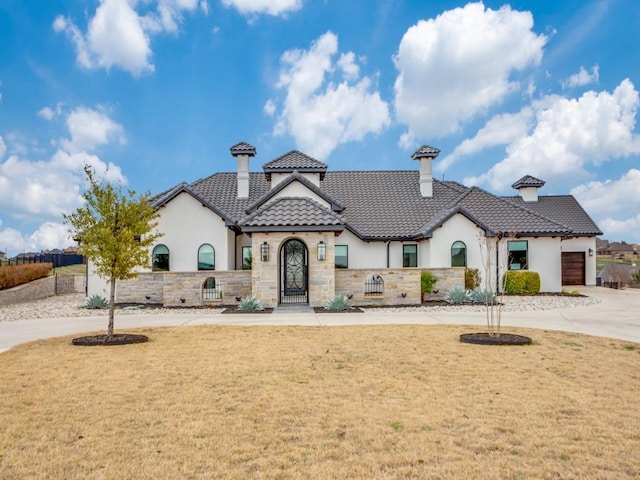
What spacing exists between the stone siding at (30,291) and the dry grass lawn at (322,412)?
1512 centimetres

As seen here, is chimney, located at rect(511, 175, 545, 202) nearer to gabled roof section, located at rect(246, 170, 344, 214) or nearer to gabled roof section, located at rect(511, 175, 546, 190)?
gabled roof section, located at rect(511, 175, 546, 190)

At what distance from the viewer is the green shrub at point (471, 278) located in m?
22.4

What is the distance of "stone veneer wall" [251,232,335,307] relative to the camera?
712 inches

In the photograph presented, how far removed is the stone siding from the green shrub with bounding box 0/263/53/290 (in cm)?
30

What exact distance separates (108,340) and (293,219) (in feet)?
28.8

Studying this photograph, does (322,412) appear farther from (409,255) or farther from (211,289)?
(409,255)

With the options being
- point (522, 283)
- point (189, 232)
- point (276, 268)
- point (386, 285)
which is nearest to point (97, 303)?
point (189, 232)

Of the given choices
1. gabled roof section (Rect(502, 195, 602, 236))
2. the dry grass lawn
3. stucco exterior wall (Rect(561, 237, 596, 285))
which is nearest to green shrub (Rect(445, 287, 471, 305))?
the dry grass lawn

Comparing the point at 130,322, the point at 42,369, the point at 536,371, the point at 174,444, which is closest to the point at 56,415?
the point at 174,444

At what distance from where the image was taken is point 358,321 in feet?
47.3

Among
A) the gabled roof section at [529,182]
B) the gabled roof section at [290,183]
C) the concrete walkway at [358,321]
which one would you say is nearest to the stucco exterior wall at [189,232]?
the gabled roof section at [290,183]

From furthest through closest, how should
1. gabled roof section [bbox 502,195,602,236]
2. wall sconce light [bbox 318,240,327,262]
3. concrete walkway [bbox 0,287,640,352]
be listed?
gabled roof section [bbox 502,195,602,236] → wall sconce light [bbox 318,240,327,262] → concrete walkway [bbox 0,287,640,352]

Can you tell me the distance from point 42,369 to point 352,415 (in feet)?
19.8

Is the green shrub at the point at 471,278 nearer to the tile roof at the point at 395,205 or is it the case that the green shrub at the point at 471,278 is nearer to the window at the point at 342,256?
the tile roof at the point at 395,205
